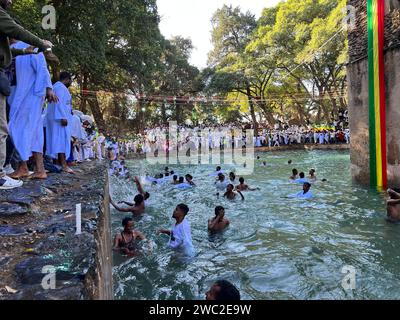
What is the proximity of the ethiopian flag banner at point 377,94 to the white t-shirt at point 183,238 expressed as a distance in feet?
24.2

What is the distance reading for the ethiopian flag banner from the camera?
1100 cm

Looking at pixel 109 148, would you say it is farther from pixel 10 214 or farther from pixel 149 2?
pixel 10 214

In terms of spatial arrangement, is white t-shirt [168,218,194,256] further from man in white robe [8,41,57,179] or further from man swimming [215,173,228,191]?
man swimming [215,173,228,191]

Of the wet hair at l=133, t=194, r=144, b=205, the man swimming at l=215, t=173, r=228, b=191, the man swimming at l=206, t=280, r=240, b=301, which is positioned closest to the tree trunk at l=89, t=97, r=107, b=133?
the man swimming at l=215, t=173, r=228, b=191

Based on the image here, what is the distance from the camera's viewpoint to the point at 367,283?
211 inches

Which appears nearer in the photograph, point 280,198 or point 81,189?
point 81,189

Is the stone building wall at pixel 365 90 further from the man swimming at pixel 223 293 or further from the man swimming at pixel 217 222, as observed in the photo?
the man swimming at pixel 223 293

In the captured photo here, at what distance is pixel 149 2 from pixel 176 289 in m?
20.7

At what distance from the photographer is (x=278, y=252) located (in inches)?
269

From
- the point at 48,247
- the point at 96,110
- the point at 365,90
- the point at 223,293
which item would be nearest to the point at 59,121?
the point at 48,247

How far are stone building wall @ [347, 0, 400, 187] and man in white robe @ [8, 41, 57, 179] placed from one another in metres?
9.38

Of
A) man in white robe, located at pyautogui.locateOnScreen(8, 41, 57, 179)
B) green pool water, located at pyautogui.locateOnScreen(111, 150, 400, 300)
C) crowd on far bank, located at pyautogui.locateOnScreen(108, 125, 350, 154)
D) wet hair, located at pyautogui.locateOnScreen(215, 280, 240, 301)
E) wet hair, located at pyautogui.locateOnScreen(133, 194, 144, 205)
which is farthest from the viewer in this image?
crowd on far bank, located at pyautogui.locateOnScreen(108, 125, 350, 154)

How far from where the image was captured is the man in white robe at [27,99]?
5.22 meters

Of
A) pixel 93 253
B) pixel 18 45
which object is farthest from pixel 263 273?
pixel 18 45
